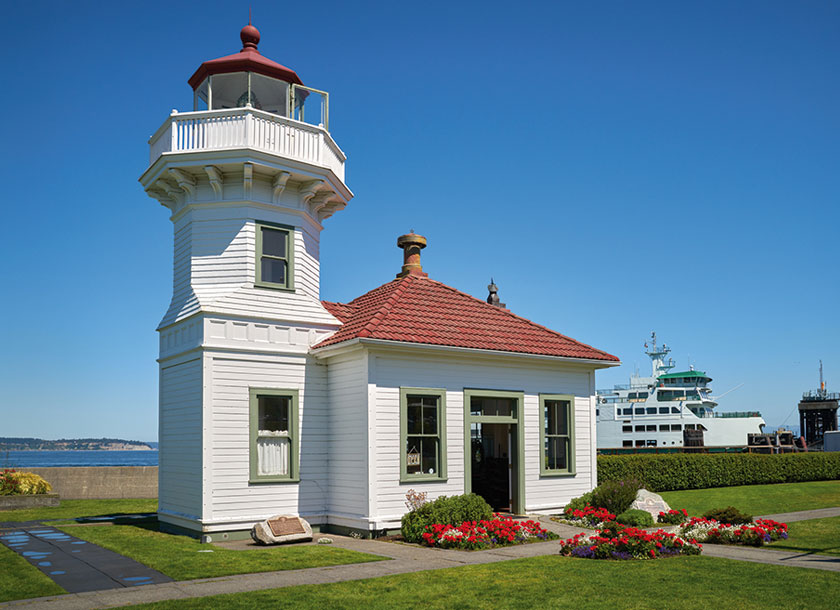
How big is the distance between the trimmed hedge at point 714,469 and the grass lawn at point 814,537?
934 centimetres

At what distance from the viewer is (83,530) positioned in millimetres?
15727

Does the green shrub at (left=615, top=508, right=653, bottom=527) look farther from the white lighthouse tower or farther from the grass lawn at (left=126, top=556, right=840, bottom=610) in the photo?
the white lighthouse tower

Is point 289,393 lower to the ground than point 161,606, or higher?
higher

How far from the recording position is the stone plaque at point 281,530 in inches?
536

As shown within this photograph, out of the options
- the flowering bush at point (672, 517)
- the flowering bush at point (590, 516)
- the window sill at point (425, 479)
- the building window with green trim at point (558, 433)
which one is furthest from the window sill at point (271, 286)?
the flowering bush at point (672, 517)

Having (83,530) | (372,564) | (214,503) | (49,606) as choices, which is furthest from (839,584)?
(83,530)

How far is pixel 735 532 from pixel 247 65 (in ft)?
45.8

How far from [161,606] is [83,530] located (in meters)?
8.66

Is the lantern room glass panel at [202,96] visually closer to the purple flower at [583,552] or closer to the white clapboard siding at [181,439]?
the white clapboard siding at [181,439]

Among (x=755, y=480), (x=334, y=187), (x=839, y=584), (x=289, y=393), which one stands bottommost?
(x=755, y=480)

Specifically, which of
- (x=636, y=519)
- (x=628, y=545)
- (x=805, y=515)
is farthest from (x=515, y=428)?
(x=805, y=515)

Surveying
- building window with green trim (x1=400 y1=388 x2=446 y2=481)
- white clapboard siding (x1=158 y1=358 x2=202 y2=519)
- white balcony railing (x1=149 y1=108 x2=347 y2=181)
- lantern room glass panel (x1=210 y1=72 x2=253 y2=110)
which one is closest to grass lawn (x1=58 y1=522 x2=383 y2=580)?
white clapboard siding (x1=158 y1=358 x2=202 y2=519)

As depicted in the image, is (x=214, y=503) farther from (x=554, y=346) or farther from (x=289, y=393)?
(x=554, y=346)

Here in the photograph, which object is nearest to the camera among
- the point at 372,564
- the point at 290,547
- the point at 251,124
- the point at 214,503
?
the point at 372,564
